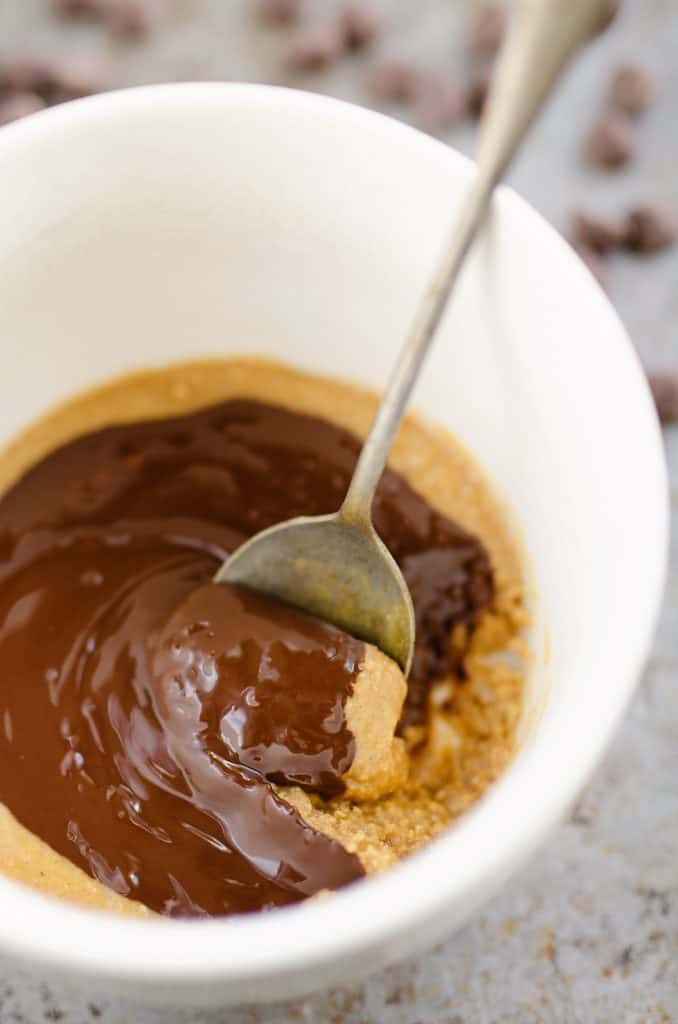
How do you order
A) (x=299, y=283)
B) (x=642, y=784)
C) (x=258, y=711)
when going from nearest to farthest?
1. (x=258, y=711)
2. (x=299, y=283)
3. (x=642, y=784)

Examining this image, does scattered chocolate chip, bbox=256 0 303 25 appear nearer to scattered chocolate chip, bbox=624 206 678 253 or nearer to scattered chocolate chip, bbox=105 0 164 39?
scattered chocolate chip, bbox=105 0 164 39

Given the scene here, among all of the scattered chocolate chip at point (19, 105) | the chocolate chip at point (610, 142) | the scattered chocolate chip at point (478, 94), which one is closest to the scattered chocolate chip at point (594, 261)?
the chocolate chip at point (610, 142)

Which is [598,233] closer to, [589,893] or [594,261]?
[594,261]

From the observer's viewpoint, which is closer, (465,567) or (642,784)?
(465,567)

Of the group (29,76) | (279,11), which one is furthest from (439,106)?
(29,76)

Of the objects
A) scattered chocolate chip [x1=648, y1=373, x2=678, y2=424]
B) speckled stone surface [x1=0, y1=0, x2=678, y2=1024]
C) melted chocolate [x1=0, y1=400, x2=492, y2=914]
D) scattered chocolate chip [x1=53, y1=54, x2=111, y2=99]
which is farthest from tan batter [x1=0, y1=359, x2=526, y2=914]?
scattered chocolate chip [x1=53, y1=54, x2=111, y2=99]

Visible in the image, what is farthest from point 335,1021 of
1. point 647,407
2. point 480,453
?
point 647,407

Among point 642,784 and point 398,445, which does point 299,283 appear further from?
point 642,784

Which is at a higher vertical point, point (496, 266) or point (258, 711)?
point (496, 266)
